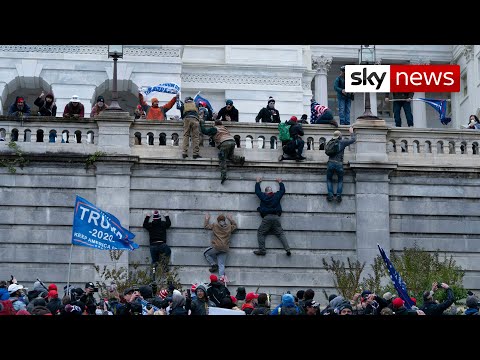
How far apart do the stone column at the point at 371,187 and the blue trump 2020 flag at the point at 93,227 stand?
8.32 meters

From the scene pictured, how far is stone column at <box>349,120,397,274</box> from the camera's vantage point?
116 feet

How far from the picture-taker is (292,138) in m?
35.6

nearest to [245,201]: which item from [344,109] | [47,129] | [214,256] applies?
[214,256]

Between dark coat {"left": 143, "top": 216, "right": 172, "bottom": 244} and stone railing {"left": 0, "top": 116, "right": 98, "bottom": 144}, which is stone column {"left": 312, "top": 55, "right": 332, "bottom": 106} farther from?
dark coat {"left": 143, "top": 216, "right": 172, "bottom": 244}

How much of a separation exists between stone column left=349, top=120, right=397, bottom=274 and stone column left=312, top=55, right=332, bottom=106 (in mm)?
26750

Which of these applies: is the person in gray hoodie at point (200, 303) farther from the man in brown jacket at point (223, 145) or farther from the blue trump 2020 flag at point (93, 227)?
the man in brown jacket at point (223, 145)

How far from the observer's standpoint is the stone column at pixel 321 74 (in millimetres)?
63062

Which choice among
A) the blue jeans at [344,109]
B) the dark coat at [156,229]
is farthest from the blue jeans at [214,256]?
the blue jeans at [344,109]

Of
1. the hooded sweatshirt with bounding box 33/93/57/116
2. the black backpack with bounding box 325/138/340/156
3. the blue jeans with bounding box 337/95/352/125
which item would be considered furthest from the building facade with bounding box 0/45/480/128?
the black backpack with bounding box 325/138/340/156

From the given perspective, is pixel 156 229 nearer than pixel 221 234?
Yes

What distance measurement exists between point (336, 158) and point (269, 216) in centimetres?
255

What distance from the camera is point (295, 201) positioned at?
35.5m

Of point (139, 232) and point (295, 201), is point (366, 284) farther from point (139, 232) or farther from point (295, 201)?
point (139, 232)

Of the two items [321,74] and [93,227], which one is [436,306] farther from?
[321,74]
